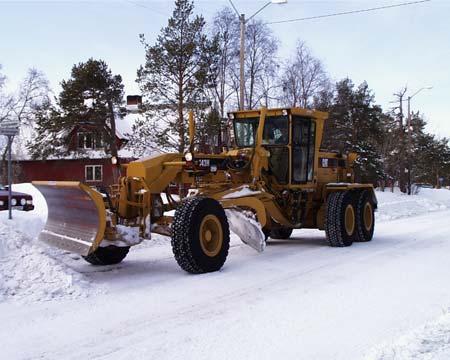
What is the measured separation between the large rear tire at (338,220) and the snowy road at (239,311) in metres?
1.32

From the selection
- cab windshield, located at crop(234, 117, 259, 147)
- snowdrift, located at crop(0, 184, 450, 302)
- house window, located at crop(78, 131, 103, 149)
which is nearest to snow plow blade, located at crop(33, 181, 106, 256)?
snowdrift, located at crop(0, 184, 450, 302)

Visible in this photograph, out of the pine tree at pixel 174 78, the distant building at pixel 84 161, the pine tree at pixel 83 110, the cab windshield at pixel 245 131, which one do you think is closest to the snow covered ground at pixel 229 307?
the cab windshield at pixel 245 131

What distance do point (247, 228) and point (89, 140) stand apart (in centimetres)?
3060

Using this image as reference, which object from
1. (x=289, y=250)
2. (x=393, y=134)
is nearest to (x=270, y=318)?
(x=289, y=250)

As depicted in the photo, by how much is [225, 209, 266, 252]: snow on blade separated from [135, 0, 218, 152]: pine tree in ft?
52.6

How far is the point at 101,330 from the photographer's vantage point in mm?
4812

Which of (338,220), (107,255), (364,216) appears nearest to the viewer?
(107,255)

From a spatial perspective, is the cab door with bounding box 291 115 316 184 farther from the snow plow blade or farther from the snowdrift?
the snowdrift

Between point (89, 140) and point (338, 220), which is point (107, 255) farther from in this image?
point (89, 140)

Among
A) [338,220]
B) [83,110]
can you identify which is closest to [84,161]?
[83,110]

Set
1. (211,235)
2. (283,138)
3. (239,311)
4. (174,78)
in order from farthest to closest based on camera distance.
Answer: (174,78) → (283,138) → (211,235) → (239,311)

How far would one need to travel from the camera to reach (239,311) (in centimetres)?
546

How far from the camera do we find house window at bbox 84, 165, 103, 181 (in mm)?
41784

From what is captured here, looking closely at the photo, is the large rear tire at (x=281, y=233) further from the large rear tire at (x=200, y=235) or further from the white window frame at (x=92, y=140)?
the white window frame at (x=92, y=140)
